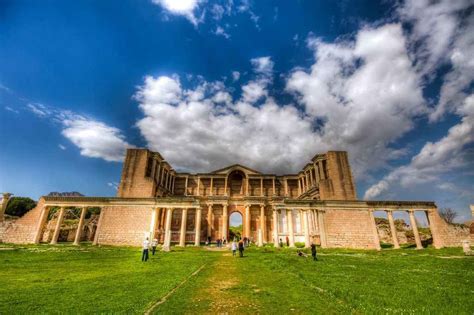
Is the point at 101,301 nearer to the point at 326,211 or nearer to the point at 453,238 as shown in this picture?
the point at 326,211

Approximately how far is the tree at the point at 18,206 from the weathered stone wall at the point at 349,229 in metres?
74.9

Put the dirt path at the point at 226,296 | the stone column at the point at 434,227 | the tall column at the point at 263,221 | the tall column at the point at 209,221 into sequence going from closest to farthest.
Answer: the dirt path at the point at 226,296
the stone column at the point at 434,227
the tall column at the point at 263,221
the tall column at the point at 209,221

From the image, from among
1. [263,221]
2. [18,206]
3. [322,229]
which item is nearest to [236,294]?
[322,229]

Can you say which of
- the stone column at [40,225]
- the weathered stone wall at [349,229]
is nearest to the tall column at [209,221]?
the weathered stone wall at [349,229]

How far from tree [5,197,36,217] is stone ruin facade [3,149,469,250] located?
24.4 metres

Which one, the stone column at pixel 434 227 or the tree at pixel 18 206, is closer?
the stone column at pixel 434 227

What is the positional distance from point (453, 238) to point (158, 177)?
162 feet

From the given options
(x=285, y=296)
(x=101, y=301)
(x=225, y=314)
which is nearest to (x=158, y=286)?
(x=101, y=301)

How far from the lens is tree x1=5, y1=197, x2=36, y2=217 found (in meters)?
61.7

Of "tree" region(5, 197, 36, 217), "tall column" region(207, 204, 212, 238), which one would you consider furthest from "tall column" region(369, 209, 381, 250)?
"tree" region(5, 197, 36, 217)

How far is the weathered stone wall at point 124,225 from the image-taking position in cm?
3444

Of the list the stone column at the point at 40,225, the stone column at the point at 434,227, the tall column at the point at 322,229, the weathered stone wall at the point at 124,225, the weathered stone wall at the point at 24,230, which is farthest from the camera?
the stone column at the point at 40,225

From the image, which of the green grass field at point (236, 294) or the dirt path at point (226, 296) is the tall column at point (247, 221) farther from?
the dirt path at point (226, 296)

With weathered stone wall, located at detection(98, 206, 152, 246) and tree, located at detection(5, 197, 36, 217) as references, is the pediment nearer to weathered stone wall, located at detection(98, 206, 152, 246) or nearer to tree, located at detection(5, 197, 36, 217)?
weathered stone wall, located at detection(98, 206, 152, 246)
